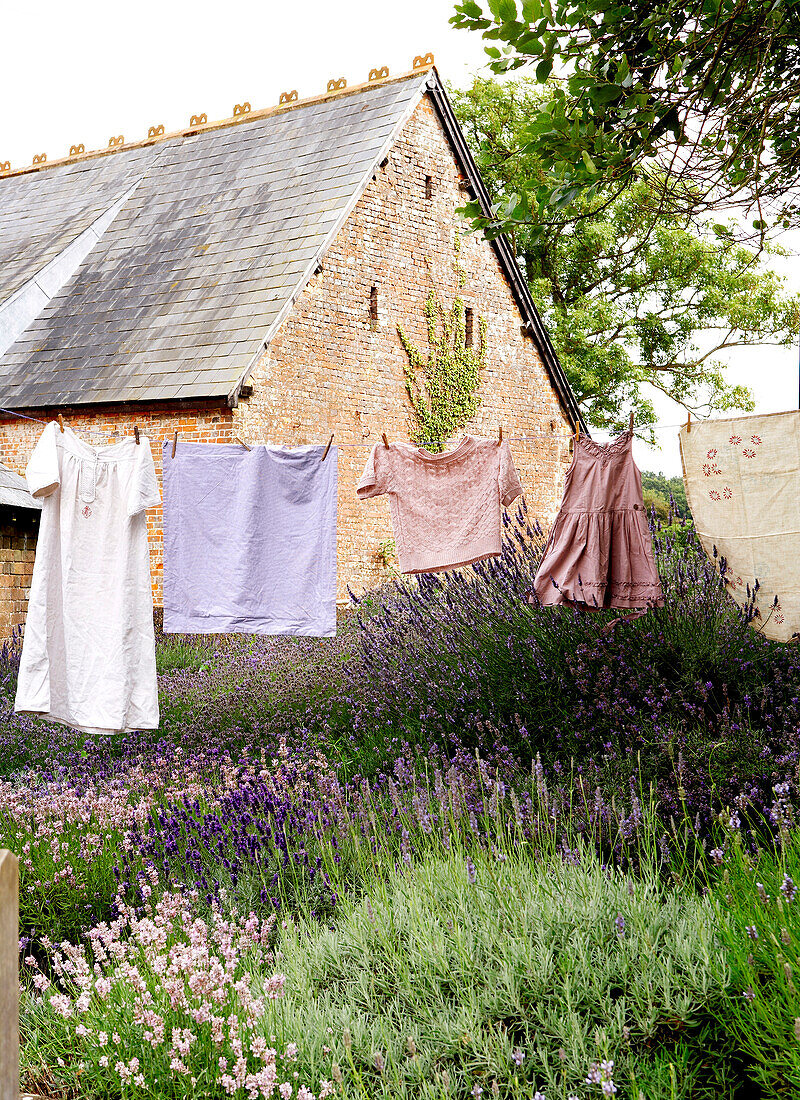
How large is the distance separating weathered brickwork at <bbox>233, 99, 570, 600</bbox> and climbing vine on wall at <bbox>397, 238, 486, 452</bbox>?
176mm

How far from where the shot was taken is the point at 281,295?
42.2 ft

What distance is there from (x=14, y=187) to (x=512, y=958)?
2131 centimetres

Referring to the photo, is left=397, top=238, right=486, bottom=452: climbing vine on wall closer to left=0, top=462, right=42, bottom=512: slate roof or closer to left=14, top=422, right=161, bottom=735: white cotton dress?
left=0, top=462, right=42, bottom=512: slate roof

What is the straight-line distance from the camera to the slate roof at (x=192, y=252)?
13070mm

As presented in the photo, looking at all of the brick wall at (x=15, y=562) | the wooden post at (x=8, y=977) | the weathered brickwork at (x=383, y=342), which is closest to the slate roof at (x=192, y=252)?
the weathered brickwork at (x=383, y=342)

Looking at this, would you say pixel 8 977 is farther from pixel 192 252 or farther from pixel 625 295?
pixel 625 295

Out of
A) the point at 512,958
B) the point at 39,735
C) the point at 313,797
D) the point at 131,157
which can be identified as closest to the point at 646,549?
the point at 313,797

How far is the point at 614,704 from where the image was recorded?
16.1 feet

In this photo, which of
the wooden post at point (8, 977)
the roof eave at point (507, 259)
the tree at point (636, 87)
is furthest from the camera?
the roof eave at point (507, 259)

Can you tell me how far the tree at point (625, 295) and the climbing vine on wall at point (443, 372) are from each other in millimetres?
7145

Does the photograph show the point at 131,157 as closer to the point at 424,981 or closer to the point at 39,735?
the point at 39,735

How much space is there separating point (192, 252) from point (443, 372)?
167 inches

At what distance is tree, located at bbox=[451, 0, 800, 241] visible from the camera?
15.1ft

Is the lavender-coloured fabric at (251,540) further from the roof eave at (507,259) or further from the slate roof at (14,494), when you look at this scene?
the roof eave at (507,259)
